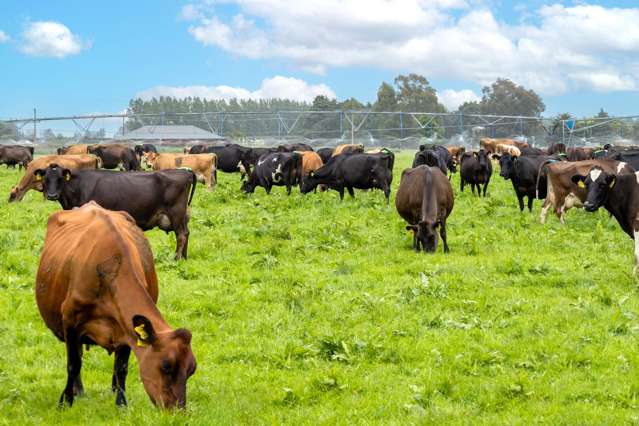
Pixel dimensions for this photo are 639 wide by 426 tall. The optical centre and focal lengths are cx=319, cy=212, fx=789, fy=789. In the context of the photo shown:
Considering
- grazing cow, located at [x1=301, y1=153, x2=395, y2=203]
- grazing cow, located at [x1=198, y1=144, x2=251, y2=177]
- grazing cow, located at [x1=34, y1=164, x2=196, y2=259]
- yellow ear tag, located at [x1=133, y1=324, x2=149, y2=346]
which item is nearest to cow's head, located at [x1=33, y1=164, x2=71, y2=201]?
grazing cow, located at [x1=34, y1=164, x2=196, y2=259]

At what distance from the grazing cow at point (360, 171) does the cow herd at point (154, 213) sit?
33 mm

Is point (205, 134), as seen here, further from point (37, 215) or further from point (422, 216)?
point (422, 216)

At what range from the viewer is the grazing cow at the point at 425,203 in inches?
558

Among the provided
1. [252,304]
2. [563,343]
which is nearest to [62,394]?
[252,304]

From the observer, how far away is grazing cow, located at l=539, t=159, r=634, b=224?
18.2 metres

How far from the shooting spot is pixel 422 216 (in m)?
14.2

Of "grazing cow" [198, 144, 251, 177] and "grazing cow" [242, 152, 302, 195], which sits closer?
"grazing cow" [242, 152, 302, 195]

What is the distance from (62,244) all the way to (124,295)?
116cm

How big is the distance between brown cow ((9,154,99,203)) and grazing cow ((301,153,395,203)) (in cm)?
766

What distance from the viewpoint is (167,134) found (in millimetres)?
65375

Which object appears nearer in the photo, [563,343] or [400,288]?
[563,343]

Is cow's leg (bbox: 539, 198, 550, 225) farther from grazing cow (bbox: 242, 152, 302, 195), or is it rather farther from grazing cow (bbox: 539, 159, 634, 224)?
grazing cow (bbox: 242, 152, 302, 195)

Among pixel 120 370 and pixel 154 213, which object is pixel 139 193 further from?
pixel 120 370

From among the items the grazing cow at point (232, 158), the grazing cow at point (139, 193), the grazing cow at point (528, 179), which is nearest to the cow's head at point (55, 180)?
the grazing cow at point (139, 193)
